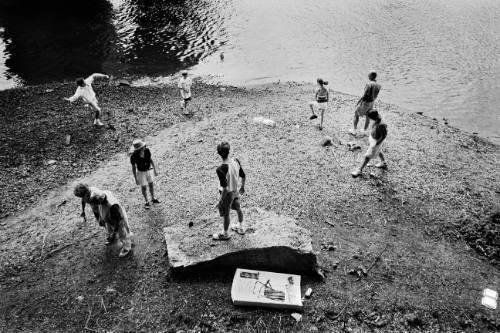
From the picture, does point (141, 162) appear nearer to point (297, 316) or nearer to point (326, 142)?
point (297, 316)

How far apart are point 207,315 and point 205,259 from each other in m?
1.13

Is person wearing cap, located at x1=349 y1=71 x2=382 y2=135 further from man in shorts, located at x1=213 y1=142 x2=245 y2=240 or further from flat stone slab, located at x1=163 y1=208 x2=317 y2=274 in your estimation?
man in shorts, located at x1=213 y1=142 x2=245 y2=240

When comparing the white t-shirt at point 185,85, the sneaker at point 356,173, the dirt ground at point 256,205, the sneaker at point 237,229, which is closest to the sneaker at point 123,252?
the dirt ground at point 256,205

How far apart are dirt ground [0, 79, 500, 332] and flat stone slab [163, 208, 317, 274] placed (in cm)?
43

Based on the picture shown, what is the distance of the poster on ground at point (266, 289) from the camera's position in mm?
6920

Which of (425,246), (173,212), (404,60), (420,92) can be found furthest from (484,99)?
(173,212)

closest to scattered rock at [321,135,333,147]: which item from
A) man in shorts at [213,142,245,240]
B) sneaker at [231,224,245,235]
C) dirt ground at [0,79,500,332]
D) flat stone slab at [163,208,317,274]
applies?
dirt ground at [0,79,500,332]

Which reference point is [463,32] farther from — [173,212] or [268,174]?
[173,212]

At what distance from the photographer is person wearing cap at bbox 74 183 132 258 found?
294 inches

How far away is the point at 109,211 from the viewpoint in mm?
7676

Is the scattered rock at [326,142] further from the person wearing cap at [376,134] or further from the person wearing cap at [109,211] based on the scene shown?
the person wearing cap at [109,211]

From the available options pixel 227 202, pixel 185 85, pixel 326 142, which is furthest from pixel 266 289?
pixel 185 85

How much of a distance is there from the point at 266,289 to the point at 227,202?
6.56 feet

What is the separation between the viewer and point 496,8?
29875 millimetres
